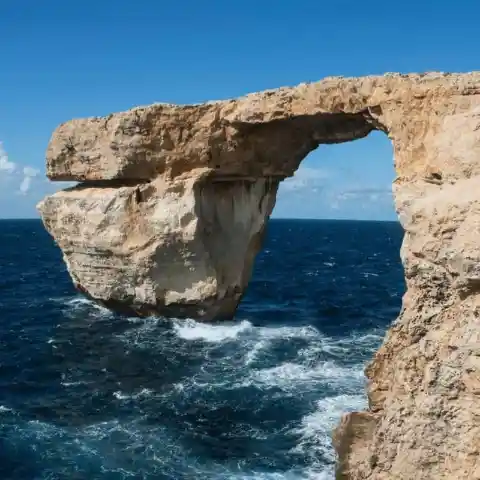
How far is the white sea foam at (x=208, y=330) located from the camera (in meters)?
28.5

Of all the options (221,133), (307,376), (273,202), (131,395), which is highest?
(221,133)

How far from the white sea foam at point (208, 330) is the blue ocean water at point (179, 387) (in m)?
0.10

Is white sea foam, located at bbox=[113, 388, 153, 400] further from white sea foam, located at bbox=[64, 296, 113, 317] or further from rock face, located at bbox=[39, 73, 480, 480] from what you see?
white sea foam, located at bbox=[64, 296, 113, 317]

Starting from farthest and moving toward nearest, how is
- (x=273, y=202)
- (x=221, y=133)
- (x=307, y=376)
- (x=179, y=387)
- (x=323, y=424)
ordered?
1. (x=273, y=202)
2. (x=221, y=133)
3. (x=307, y=376)
4. (x=179, y=387)
5. (x=323, y=424)

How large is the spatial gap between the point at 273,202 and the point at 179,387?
43.6 feet

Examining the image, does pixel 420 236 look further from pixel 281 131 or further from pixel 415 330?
pixel 281 131

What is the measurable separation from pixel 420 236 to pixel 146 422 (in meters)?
11.6

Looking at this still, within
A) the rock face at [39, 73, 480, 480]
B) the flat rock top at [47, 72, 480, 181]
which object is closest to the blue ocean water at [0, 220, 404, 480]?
the rock face at [39, 73, 480, 480]

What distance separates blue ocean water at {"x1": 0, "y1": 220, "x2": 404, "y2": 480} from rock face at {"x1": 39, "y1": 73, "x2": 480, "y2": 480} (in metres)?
3.26

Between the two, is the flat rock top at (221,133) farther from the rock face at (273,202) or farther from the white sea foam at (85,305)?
the white sea foam at (85,305)

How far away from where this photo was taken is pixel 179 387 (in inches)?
875

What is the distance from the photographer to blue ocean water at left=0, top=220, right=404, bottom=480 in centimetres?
1708

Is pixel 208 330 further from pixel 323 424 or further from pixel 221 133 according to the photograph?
pixel 323 424

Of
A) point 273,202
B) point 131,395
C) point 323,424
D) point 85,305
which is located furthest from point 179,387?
point 85,305
